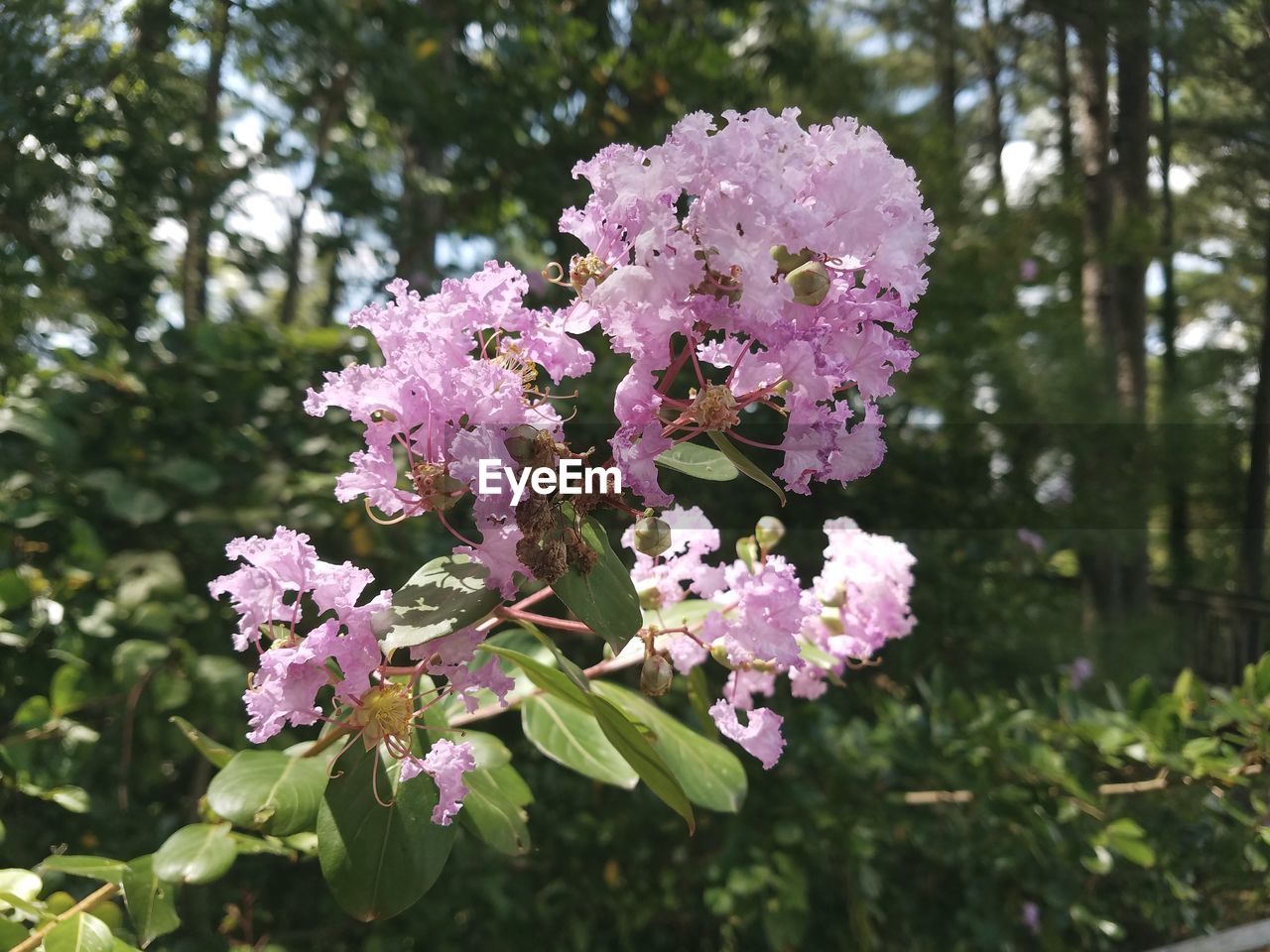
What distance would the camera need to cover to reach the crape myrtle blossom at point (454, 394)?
1.12ft

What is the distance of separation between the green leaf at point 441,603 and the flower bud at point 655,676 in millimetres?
102

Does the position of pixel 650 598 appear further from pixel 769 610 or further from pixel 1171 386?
pixel 1171 386

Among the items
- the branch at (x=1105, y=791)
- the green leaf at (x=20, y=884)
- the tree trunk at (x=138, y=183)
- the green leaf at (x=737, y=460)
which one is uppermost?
the tree trunk at (x=138, y=183)

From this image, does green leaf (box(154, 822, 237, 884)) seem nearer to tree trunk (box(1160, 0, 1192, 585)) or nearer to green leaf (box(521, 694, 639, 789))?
green leaf (box(521, 694, 639, 789))

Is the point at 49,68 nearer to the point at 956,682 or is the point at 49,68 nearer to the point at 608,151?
the point at 608,151

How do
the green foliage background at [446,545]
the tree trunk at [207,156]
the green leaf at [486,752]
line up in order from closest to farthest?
the green leaf at [486,752]
the green foliage background at [446,545]
the tree trunk at [207,156]

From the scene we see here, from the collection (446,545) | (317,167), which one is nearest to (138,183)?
(317,167)

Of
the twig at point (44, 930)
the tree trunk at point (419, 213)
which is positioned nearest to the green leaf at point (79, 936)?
the twig at point (44, 930)

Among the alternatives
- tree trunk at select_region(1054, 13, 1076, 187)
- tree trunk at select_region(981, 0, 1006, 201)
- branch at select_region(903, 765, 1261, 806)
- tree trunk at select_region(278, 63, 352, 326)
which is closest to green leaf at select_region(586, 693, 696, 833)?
branch at select_region(903, 765, 1261, 806)

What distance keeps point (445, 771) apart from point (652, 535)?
15cm

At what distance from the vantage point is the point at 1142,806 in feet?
2.96

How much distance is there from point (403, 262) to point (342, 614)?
127cm

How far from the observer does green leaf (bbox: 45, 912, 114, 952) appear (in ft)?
1.30

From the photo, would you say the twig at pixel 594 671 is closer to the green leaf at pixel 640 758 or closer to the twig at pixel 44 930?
the green leaf at pixel 640 758
